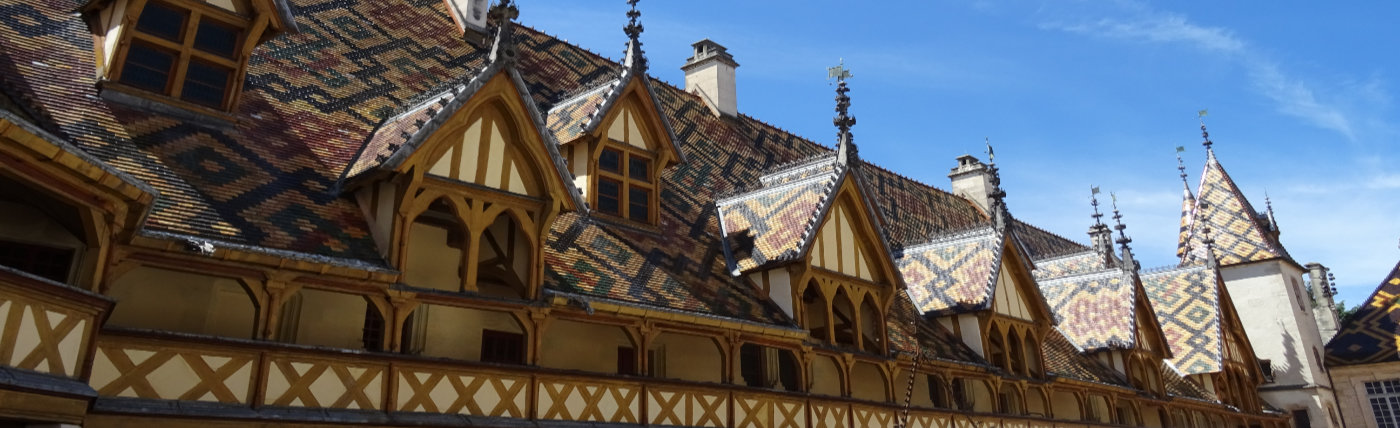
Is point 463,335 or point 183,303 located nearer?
point 183,303

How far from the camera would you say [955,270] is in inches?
832

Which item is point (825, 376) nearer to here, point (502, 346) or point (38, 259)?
point (502, 346)

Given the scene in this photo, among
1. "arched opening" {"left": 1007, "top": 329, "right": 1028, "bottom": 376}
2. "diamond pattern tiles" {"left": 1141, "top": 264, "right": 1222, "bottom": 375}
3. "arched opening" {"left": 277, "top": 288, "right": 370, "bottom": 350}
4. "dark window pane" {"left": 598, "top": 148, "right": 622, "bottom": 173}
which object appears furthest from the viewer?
"diamond pattern tiles" {"left": 1141, "top": 264, "right": 1222, "bottom": 375}

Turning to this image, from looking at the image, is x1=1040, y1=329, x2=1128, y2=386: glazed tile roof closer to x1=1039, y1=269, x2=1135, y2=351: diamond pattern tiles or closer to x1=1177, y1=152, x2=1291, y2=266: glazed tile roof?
x1=1039, y1=269, x2=1135, y2=351: diamond pattern tiles

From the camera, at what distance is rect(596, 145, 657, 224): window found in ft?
52.9

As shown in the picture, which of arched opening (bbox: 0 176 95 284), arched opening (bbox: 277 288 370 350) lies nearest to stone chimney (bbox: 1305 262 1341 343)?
arched opening (bbox: 277 288 370 350)

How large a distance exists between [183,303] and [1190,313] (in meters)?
29.2

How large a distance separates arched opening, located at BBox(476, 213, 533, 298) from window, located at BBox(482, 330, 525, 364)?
21.2 inches

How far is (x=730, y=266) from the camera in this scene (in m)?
16.8

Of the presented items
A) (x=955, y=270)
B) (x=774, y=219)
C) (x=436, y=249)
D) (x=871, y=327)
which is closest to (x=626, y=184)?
(x=774, y=219)

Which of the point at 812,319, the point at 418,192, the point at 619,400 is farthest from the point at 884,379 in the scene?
the point at 418,192

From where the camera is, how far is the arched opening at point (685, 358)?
14781 mm

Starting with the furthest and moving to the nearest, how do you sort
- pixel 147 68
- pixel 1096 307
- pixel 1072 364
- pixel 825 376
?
pixel 1096 307 < pixel 1072 364 < pixel 825 376 < pixel 147 68

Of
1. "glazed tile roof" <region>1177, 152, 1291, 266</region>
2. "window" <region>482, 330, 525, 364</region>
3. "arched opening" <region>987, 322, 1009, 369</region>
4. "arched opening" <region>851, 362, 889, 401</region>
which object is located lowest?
"arched opening" <region>851, 362, 889, 401</region>
